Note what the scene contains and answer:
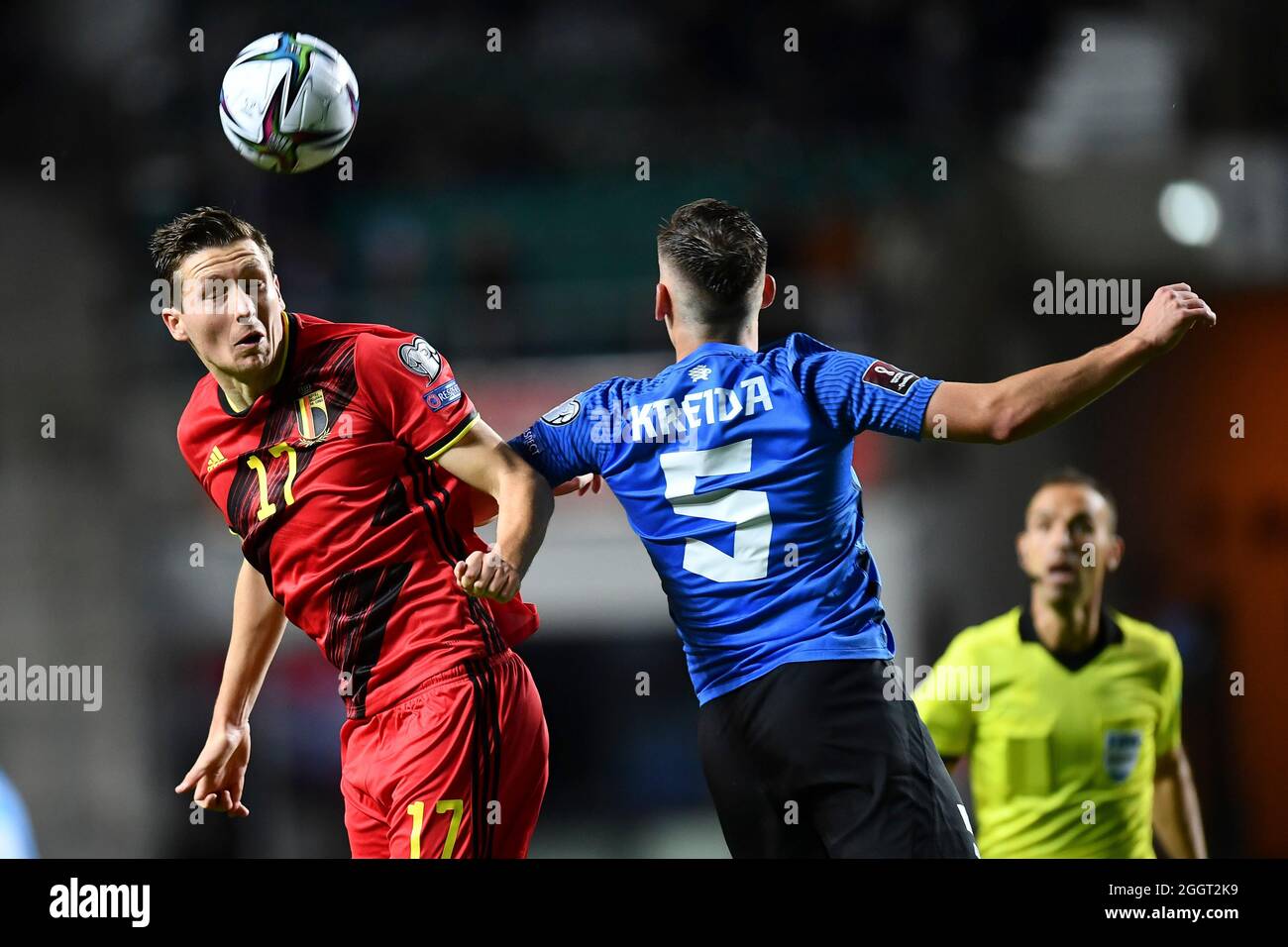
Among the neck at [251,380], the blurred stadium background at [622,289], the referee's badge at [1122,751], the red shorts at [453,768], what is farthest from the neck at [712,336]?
the blurred stadium background at [622,289]

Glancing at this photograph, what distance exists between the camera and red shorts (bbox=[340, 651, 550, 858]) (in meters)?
3.01

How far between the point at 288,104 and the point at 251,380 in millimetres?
926

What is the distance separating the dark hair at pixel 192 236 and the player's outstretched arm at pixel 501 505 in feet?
2.36

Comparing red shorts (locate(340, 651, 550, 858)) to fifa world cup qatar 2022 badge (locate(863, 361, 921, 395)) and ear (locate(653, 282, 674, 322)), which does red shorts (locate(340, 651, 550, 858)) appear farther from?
fifa world cup qatar 2022 badge (locate(863, 361, 921, 395))

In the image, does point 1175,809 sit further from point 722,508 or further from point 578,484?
point 578,484

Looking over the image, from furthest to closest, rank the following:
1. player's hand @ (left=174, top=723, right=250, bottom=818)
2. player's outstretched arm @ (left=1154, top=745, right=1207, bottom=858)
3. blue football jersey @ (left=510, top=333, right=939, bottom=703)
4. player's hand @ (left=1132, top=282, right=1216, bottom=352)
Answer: player's outstretched arm @ (left=1154, top=745, right=1207, bottom=858), player's hand @ (left=174, top=723, right=250, bottom=818), blue football jersey @ (left=510, top=333, right=939, bottom=703), player's hand @ (left=1132, top=282, right=1216, bottom=352)

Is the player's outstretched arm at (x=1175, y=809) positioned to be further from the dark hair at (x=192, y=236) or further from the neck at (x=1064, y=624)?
the dark hair at (x=192, y=236)

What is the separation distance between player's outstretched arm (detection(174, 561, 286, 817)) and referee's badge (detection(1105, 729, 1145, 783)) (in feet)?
8.39

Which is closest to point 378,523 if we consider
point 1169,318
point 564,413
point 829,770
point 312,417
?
point 312,417

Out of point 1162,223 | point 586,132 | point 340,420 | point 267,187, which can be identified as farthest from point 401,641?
point 1162,223

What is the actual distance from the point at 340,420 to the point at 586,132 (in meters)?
6.41

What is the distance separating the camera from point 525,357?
793cm

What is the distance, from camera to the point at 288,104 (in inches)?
146

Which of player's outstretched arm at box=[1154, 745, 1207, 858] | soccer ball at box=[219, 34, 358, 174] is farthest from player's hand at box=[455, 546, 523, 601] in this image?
player's outstretched arm at box=[1154, 745, 1207, 858]
